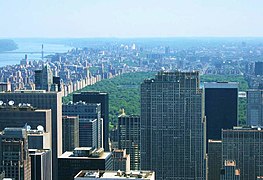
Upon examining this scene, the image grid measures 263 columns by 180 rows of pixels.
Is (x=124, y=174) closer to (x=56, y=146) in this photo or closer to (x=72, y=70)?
(x=56, y=146)

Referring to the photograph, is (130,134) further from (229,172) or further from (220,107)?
(220,107)

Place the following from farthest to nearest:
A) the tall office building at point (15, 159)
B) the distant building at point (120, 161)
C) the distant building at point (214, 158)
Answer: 1. the distant building at point (214, 158)
2. the distant building at point (120, 161)
3. the tall office building at point (15, 159)

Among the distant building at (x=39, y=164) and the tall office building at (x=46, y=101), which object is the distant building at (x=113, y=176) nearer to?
the distant building at (x=39, y=164)

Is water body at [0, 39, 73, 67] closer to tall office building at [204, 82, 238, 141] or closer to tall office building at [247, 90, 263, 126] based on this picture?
tall office building at [204, 82, 238, 141]

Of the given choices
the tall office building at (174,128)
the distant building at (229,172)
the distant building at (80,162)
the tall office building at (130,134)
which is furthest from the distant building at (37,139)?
the tall office building at (130,134)

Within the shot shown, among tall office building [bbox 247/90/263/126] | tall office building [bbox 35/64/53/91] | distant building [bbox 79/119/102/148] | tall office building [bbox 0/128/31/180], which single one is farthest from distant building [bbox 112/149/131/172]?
tall office building [bbox 247/90/263/126]

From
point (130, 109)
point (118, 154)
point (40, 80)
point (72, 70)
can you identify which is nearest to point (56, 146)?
point (118, 154)

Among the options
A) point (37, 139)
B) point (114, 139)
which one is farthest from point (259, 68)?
point (37, 139)
